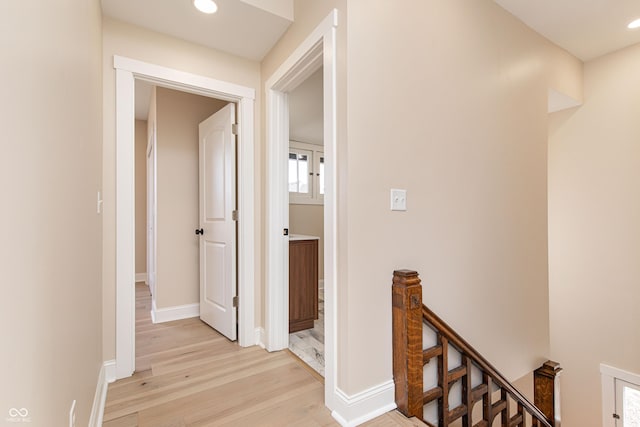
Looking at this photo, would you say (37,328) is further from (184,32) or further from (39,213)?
(184,32)

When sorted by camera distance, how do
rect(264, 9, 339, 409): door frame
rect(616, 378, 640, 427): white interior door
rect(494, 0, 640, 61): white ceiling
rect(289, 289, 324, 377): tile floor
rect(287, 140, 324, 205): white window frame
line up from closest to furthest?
rect(264, 9, 339, 409): door frame
rect(289, 289, 324, 377): tile floor
rect(494, 0, 640, 61): white ceiling
rect(616, 378, 640, 427): white interior door
rect(287, 140, 324, 205): white window frame

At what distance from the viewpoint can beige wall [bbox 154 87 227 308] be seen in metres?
3.12

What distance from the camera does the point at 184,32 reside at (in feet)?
7.05

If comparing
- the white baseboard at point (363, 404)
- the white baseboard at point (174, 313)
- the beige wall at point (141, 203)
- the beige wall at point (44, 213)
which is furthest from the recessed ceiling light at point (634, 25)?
the beige wall at point (141, 203)

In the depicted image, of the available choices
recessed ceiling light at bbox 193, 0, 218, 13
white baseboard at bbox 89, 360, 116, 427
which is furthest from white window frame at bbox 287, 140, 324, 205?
white baseboard at bbox 89, 360, 116, 427

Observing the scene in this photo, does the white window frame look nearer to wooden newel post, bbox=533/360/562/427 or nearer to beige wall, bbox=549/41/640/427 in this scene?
beige wall, bbox=549/41/640/427

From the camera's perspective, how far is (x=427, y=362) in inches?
67.2

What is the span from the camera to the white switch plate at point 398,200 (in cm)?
168

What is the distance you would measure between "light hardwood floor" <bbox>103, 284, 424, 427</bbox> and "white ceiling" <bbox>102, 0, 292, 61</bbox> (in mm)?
2396

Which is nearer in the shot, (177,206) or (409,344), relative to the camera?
(409,344)

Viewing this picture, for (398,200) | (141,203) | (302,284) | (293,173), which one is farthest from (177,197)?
(398,200)

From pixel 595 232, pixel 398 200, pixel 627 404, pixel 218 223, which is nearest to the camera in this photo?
pixel 398 200

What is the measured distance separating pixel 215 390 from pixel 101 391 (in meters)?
0.62

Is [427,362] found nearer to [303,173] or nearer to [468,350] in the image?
[468,350]
